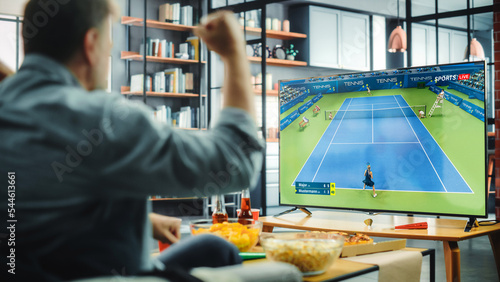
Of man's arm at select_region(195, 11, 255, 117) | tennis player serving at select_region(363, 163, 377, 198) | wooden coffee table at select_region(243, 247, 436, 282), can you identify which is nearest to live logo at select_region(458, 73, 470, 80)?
tennis player serving at select_region(363, 163, 377, 198)

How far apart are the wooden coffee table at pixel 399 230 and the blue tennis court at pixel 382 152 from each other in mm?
201

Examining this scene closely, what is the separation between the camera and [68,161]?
70cm

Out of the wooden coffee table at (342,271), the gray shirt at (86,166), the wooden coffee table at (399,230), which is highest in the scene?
the gray shirt at (86,166)

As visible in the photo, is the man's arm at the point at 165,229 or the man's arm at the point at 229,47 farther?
the man's arm at the point at 165,229

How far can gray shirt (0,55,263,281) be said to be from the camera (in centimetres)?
69

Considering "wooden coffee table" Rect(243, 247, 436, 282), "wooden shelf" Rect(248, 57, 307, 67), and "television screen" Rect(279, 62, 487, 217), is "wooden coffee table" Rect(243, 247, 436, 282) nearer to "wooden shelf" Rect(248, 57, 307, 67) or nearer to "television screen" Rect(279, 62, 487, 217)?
"television screen" Rect(279, 62, 487, 217)

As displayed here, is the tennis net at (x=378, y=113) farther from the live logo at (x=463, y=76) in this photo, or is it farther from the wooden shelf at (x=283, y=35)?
the wooden shelf at (x=283, y=35)

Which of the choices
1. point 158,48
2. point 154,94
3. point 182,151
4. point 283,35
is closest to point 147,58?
point 158,48

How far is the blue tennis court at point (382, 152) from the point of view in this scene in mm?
2957

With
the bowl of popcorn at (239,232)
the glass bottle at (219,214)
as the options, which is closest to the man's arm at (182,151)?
the bowl of popcorn at (239,232)

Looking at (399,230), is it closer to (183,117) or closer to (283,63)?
(183,117)

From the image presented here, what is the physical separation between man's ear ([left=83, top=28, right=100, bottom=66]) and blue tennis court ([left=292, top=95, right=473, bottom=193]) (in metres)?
2.46

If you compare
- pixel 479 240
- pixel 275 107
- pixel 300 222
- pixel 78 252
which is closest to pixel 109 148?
pixel 78 252

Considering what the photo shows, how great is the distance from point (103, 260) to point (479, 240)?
605 centimetres
